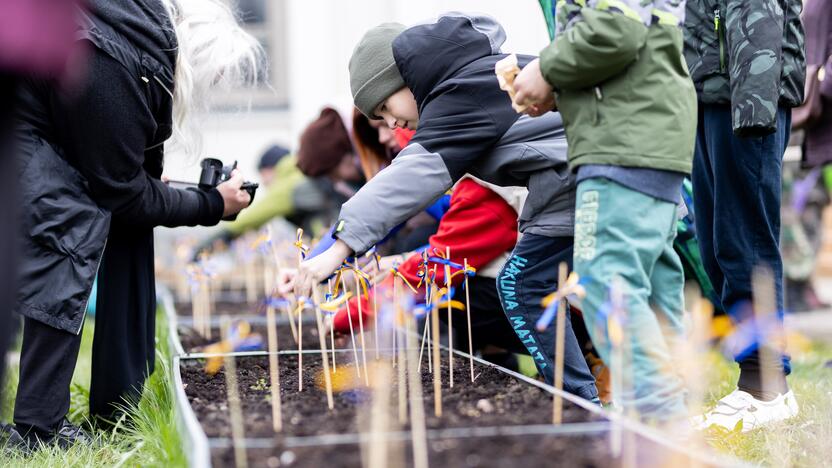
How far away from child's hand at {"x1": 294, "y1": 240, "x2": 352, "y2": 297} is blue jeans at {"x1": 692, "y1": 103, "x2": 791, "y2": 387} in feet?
3.94

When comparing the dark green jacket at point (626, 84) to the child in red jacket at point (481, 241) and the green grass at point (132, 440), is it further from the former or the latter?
the green grass at point (132, 440)

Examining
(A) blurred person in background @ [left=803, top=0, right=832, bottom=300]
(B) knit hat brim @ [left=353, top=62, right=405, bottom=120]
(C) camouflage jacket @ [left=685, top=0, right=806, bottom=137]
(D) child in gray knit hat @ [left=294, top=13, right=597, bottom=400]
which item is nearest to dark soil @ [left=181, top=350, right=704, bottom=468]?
(D) child in gray knit hat @ [left=294, top=13, right=597, bottom=400]

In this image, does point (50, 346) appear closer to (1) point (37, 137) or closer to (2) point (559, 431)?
(1) point (37, 137)

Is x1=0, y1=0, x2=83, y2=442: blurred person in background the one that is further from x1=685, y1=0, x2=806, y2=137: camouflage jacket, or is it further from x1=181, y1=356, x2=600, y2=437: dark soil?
x1=685, y1=0, x2=806, y2=137: camouflage jacket

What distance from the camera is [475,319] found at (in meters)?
3.72

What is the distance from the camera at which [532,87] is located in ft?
7.95

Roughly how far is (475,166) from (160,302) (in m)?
3.90

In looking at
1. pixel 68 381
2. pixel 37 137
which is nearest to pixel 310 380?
pixel 68 381

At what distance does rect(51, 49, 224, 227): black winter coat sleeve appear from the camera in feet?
9.50

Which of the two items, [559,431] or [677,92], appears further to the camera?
[677,92]

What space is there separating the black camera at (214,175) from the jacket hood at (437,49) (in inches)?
36.6

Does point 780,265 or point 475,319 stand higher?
point 780,265

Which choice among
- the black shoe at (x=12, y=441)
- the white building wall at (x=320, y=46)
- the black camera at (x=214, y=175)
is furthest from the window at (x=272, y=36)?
the black shoe at (x=12, y=441)

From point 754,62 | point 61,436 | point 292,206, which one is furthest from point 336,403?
point 292,206
